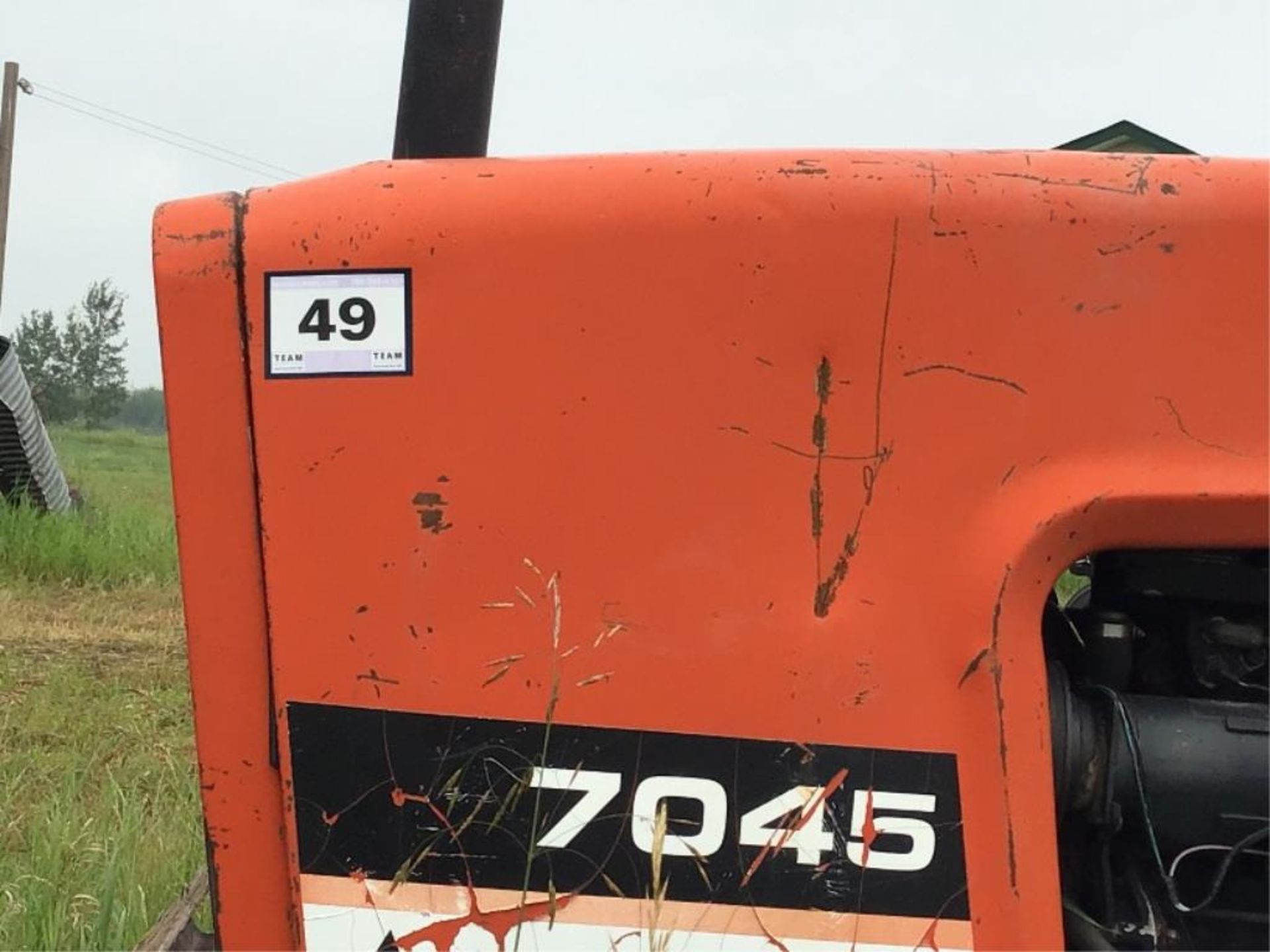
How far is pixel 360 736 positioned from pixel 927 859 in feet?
1.85

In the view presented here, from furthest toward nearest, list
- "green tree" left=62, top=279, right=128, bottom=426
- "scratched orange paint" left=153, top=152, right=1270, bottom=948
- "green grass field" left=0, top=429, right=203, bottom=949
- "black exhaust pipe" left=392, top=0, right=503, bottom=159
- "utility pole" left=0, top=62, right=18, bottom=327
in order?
"green tree" left=62, top=279, right=128, bottom=426, "utility pole" left=0, top=62, right=18, bottom=327, "green grass field" left=0, top=429, right=203, bottom=949, "black exhaust pipe" left=392, top=0, right=503, bottom=159, "scratched orange paint" left=153, top=152, right=1270, bottom=948

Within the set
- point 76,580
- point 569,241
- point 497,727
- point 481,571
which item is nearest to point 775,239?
point 569,241

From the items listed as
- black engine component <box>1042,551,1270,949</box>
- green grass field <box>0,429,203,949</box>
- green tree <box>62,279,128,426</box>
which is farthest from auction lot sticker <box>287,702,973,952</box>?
green tree <box>62,279,128,426</box>

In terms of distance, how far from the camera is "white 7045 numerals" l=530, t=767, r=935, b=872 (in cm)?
117

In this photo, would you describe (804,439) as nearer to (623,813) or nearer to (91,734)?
(623,813)

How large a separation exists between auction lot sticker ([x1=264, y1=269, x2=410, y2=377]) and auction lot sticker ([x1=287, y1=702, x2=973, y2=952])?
344 millimetres

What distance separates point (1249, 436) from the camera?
1.19m

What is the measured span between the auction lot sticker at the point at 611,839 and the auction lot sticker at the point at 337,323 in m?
0.34

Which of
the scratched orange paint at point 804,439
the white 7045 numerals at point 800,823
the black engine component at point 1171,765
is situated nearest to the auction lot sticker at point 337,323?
the scratched orange paint at point 804,439

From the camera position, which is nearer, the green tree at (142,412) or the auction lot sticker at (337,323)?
the auction lot sticker at (337,323)

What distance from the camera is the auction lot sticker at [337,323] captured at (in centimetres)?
121

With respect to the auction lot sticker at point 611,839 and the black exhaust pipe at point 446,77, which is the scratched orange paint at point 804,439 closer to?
the auction lot sticker at point 611,839

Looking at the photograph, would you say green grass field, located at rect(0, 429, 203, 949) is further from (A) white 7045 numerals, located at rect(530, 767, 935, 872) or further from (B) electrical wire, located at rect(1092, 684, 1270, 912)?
(B) electrical wire, located at rect(1092, 684, 1270, 912)

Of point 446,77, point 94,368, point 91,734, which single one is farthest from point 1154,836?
A: point 94,368
